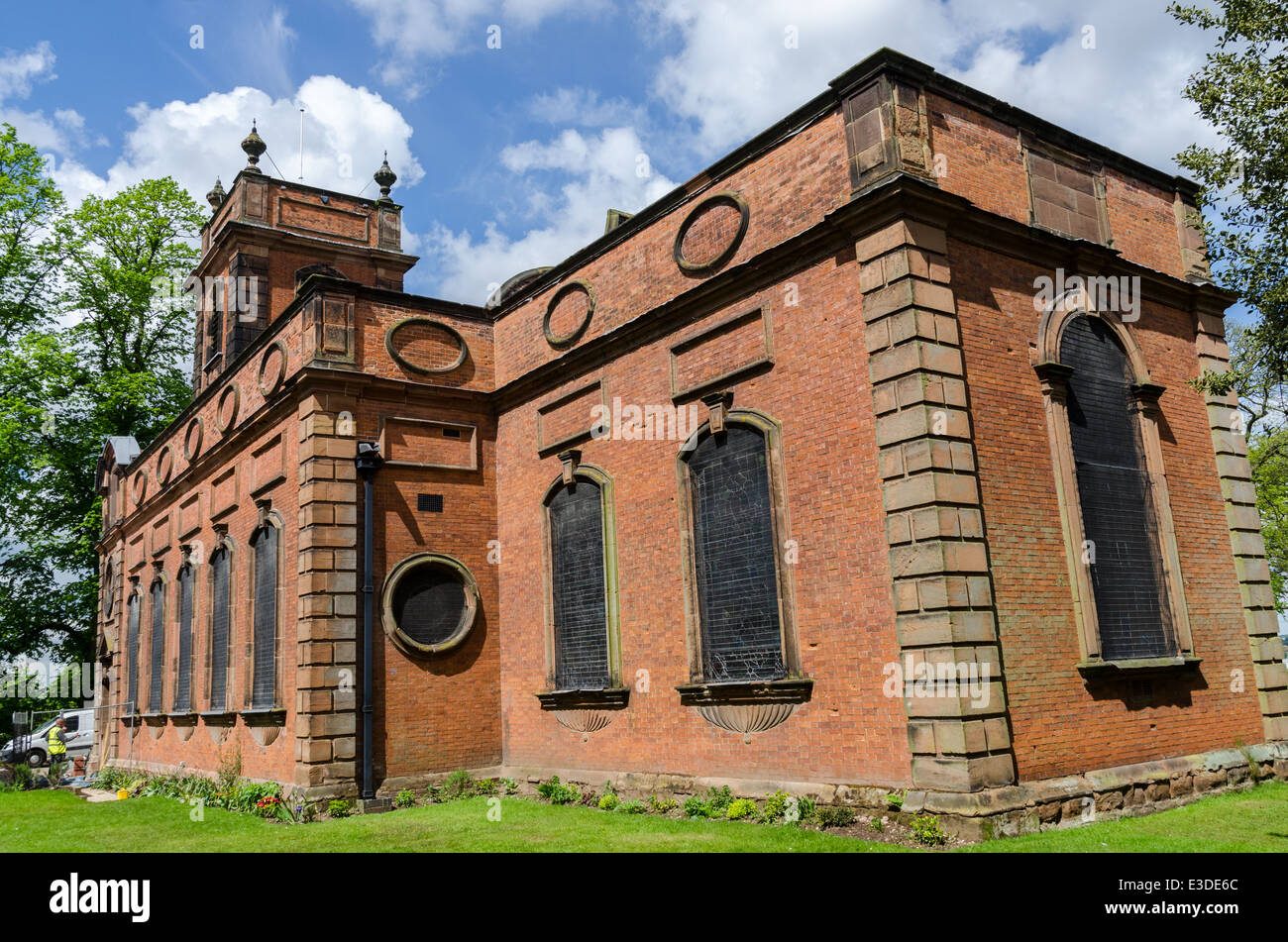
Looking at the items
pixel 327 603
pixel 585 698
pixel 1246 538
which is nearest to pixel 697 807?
pixel 585 698

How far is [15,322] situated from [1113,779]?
31.9 metres

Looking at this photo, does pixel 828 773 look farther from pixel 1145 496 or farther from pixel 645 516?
pixel 1145 496

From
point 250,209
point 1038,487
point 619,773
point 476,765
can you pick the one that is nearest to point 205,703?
point 476,765

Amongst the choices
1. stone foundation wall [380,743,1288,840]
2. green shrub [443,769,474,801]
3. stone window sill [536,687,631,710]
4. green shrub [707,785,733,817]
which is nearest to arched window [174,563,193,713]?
green shrub [443,769,474,801]

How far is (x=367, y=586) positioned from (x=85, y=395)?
20.5 metres

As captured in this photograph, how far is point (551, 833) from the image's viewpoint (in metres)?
11.4

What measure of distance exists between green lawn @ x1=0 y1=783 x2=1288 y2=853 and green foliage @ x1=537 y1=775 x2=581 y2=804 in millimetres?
304

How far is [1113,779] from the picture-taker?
437 inches

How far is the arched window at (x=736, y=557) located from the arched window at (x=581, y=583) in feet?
6.63

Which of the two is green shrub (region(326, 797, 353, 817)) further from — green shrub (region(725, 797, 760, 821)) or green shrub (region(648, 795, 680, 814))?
green shrub (region(725, 797, 760, 821))

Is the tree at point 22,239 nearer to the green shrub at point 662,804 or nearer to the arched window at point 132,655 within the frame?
the arched window at point 132,655

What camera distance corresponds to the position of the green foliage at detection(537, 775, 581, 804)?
14742 mm

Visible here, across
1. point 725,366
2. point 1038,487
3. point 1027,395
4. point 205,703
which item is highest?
point 725,366

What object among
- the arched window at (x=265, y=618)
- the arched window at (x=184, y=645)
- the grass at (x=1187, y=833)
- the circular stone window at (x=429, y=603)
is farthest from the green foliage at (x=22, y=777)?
the grass at (x=1187, y=833)
